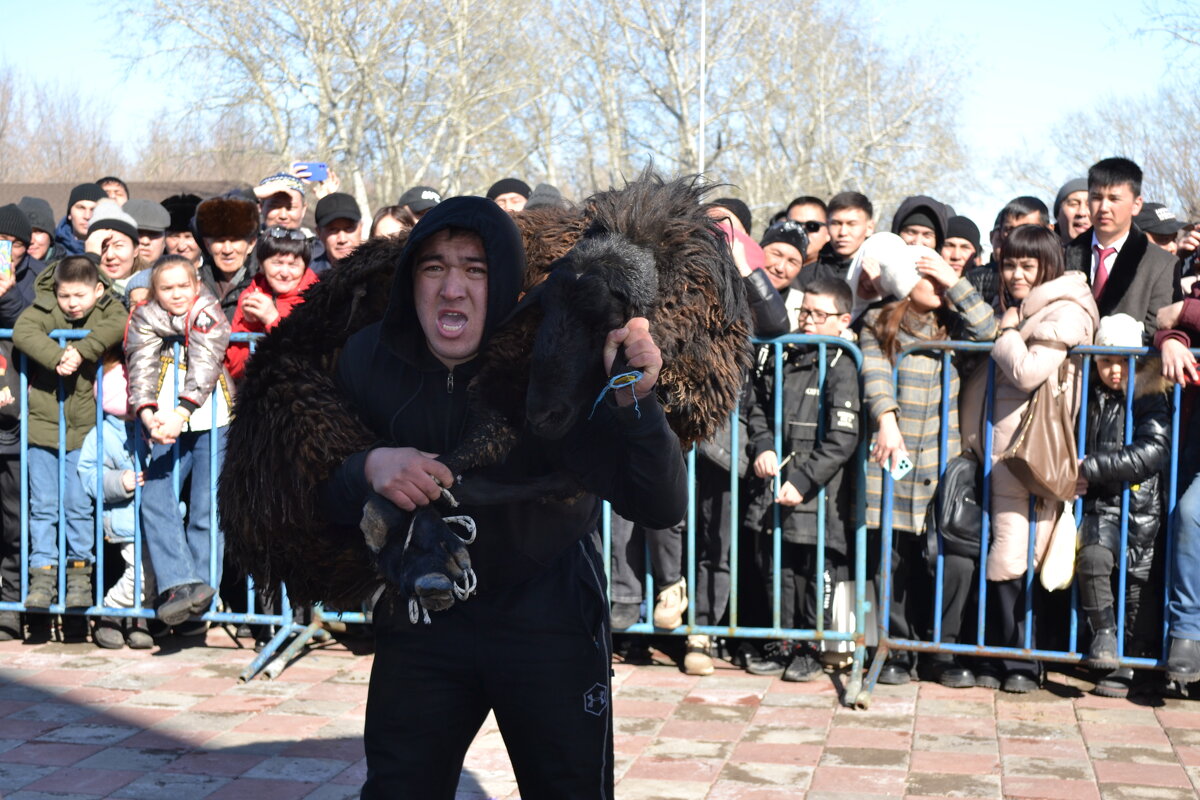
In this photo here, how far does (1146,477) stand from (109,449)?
5.06 m

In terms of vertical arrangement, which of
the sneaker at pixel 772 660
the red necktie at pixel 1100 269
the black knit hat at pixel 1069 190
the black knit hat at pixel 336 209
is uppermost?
the black knit hat at pixel 1069 190

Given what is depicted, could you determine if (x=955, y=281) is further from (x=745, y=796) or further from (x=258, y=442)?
(x=258, y=442)

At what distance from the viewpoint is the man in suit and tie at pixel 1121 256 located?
6344 millimetres

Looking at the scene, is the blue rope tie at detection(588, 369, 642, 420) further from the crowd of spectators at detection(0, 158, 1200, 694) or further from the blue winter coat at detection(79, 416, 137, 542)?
the blue winter coat at detection(79, 416, 137, 542)

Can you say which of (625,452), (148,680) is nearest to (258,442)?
(625,452)

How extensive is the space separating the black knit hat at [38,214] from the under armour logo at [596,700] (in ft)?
25.1

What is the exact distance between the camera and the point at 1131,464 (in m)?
5.75

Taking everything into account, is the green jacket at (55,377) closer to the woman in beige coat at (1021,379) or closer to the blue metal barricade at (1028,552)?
the blue metal barricade at (1028,552)

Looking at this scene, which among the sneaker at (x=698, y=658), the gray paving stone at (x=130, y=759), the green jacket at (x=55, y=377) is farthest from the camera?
the green jacket at (x=55, y=377)

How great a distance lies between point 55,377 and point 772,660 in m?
3.97

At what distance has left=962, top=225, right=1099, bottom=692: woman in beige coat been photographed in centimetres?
574

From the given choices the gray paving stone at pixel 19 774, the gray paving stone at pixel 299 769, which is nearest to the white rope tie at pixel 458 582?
the gray paving stone at pixel 299 769

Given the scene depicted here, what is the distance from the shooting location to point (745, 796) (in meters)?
4.54

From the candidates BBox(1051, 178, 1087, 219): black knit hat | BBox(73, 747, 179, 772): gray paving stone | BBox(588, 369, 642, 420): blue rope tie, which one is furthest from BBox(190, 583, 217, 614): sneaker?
BBox(1051, 178, 1087, 219): black knit hat
